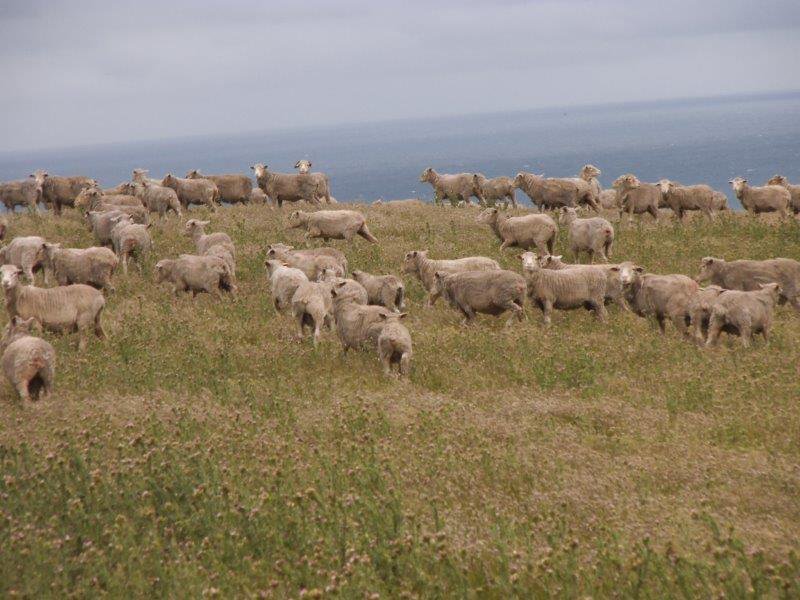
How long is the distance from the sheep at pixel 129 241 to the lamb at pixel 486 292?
29.7 ft

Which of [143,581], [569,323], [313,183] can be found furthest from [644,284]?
[313,183]

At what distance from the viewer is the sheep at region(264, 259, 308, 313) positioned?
17.8 m

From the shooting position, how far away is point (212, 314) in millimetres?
17734

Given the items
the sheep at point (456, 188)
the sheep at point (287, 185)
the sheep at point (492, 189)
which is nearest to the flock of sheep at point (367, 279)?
the sheep at point (287, 185)

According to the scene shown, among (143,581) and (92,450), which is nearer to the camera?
(143,581)

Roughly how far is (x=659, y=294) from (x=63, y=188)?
21.6 metres

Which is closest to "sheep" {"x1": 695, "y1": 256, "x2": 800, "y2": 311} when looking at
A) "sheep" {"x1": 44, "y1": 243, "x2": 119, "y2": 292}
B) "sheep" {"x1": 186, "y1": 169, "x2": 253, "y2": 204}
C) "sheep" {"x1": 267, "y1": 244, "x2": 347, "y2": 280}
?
"sheep" {"x1": 267, "y1": 244, "x2": 347, "y2": 280}

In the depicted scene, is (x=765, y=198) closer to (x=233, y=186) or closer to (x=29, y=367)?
(x=233, y=186)

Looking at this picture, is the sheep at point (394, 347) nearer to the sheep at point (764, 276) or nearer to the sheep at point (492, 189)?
the sheep at point (764, 276)

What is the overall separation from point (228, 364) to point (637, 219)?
20.5 m

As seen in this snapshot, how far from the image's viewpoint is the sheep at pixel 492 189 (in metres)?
34.4

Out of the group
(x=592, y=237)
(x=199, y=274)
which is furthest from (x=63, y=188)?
(x=592, y=237)

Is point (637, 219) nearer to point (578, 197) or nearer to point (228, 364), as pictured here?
point (578, 197)

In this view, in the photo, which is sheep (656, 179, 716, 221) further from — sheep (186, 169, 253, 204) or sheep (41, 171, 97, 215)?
sheep (41, 171, 97, 215)
